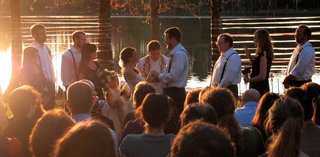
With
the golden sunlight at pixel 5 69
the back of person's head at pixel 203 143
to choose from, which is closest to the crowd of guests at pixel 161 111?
the back of person's head at pixel 203 143

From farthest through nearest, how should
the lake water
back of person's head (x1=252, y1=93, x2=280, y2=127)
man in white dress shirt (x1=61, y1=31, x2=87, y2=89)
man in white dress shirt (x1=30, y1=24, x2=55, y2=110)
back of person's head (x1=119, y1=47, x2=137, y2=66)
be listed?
the lake water → man in white dress shirt (x1=30, y1=24, x2=55, y2=110) → man in white dress shirt (x1=61, y1=31, x2=87, y2=89) → back of person's head (x1=119, y1=47, x2=137, y2=66) → back of person's head (x1=252, y1=93, x2=280, y2=127)

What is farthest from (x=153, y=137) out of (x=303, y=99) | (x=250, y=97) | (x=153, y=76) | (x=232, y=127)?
(x=153, y=76)

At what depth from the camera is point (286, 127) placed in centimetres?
388

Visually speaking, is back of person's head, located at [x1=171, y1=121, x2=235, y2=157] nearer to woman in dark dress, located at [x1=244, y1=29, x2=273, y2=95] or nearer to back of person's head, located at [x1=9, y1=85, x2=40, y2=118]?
back of person's head, located at [x1=9, y1=85, x2=40, y2=118]

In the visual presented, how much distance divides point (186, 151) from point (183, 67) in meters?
5.58

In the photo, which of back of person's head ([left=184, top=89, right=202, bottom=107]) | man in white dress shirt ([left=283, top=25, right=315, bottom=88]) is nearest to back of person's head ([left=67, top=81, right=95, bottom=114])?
back of person's head ([left=184, top=89, right=202, bottom=107])

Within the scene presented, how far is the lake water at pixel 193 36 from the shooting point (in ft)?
64.8

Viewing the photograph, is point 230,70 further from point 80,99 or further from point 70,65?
point 80,99

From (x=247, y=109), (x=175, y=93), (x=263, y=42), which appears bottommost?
(x=175, y=93)

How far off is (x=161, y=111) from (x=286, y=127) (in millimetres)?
967

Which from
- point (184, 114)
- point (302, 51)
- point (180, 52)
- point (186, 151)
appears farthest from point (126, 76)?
point (186, 151)

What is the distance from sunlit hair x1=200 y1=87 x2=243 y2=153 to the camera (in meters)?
4.67

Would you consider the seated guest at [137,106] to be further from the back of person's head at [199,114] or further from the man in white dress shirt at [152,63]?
the man in white dress shirt at [152,63]

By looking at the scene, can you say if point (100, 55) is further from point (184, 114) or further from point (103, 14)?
point (184, 114)
